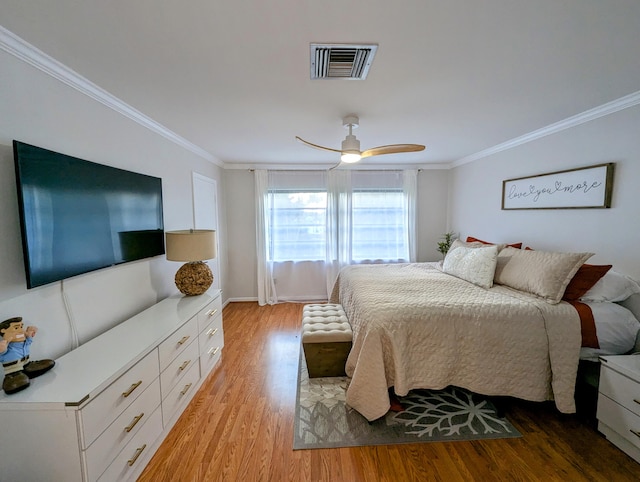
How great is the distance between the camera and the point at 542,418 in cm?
197

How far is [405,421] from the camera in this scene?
76.9 inches

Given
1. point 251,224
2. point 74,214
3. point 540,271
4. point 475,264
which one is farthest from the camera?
point 251,224

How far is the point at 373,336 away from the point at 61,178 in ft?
7.00


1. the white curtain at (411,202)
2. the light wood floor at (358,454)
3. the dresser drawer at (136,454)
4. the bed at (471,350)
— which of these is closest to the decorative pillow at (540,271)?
the bed at (471,350)

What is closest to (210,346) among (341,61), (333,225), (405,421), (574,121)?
(405,421)

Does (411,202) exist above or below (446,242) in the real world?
above

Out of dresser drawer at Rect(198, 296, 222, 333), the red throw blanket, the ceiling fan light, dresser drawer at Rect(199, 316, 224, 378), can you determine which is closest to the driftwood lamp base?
dresser drawer at Rect(198, 296, 222, 333)

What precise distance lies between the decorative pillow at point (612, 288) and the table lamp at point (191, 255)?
319cm

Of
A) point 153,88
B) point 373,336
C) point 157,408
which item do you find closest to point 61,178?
point 153,88

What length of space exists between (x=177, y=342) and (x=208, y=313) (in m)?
0.56

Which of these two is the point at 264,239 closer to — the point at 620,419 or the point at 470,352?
the point at 470,352

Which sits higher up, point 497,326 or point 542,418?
point 497,326

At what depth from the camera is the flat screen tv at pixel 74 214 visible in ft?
4.31

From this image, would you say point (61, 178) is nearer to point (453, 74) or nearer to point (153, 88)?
point (153, 88)
